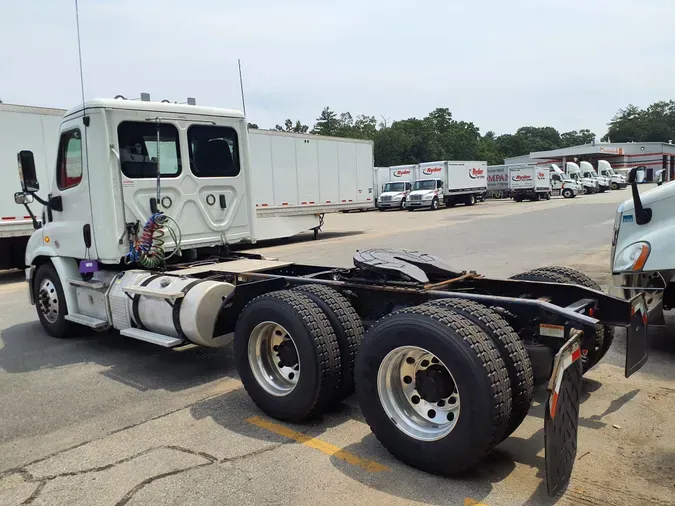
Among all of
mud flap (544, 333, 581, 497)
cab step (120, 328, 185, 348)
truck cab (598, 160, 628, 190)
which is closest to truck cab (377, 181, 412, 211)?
truck cab (598, 160, 628, 190)

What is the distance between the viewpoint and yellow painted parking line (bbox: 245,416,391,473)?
361cm

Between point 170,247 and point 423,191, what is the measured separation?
32.6m

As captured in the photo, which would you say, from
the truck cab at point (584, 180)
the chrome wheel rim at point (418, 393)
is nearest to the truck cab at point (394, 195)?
the truck cab at point (584, 180)

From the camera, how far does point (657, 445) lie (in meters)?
3.76

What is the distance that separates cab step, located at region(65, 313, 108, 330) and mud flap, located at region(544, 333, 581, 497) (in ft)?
16.3

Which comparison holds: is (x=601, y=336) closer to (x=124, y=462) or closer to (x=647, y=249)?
(x=647, y=249)

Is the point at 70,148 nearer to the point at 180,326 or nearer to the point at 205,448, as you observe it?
the point at 180,326

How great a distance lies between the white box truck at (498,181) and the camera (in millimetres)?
47956

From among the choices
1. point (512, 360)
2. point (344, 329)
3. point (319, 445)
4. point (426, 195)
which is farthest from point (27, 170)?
point (426, 195)

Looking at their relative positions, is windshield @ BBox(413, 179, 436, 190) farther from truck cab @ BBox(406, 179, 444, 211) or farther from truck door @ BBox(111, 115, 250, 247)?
truck door @ BBox(111, 115, 250, 247)

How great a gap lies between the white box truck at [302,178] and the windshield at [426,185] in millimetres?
15980

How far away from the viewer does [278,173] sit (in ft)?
62.0

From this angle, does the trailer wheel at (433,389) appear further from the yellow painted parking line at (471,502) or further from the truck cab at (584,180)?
the truck cab at (584,180)

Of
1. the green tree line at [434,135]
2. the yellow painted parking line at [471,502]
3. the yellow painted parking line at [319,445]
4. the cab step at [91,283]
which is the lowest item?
the yellow painted parking line at [471,502]
